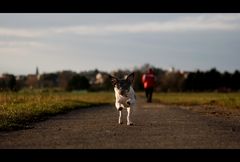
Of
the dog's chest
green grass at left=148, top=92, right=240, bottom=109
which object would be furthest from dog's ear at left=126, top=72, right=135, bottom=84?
green grass at left=148, top=92, right=240, bottom=109

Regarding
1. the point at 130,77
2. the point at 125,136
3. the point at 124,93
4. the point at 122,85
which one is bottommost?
the point at 125,136

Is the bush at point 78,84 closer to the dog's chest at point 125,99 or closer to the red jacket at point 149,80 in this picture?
the red jacket at point 149,80

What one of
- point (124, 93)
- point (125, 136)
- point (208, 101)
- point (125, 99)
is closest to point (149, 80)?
point (208, 101)

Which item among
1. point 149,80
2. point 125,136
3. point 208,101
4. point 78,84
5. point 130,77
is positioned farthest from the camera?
point 78,84

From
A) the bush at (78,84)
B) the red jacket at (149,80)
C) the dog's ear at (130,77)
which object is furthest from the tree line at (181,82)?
the dog's ear at (130,77)

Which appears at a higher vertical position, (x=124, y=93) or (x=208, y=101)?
(x=124, y=93)

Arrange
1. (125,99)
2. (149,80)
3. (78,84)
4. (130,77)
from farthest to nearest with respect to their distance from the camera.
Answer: (78,84), (149,80), (130,77), (125,99)

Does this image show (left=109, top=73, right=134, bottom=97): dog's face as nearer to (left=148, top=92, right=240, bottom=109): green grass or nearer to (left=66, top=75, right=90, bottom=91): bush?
(left=148, top=92, right=240, bottom=109): green grass

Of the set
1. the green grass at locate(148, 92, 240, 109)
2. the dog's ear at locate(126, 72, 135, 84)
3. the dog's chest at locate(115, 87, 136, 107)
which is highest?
the dog's ear at locate(126, 72, 135, 84)

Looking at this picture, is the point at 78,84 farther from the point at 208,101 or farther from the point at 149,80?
the point at 149,80

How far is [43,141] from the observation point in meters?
11.8
